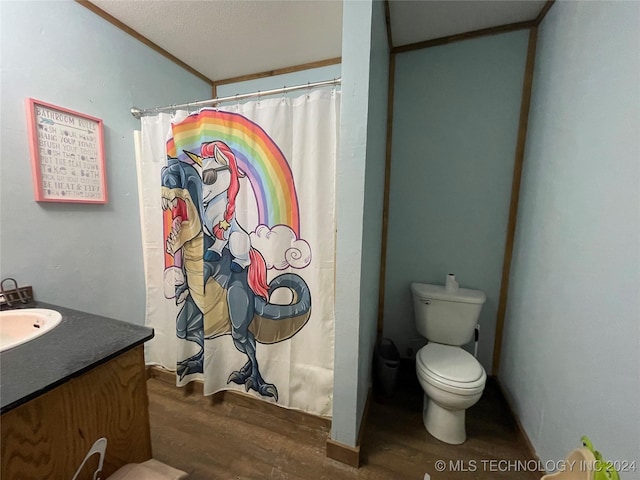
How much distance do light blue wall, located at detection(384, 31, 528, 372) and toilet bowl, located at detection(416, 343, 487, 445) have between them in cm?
47

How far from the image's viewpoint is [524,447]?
128cm

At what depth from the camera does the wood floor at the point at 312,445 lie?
46.3 inches

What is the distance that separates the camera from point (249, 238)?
1379 mm

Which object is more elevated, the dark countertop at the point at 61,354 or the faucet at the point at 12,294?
the faucet at the point at 12,294

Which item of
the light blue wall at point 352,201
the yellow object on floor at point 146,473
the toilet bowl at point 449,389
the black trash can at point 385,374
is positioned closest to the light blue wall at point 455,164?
the black trash can at point 385,374

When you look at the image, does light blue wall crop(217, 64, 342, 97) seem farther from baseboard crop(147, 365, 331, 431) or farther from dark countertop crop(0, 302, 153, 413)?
baseboard crop(147, 365, 331, 431)

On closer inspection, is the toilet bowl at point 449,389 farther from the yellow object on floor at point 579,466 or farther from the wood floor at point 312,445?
the yellow object on floor at point 579,466

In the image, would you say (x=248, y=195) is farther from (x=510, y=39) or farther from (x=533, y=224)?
(x=510, y=39)

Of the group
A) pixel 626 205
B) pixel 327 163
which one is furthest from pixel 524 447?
pixel 327 163

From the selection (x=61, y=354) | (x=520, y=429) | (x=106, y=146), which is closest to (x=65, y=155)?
(x=106, y=146)

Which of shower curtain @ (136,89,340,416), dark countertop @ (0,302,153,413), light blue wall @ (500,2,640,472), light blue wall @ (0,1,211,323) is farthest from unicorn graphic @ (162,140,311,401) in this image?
light blue wall @ (500,2,640,472)

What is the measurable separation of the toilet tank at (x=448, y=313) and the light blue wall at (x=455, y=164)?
18 centimetres

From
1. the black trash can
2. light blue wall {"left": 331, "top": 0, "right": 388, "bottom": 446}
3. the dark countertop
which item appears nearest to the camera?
the dark countertop

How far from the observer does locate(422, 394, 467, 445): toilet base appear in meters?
1.33
